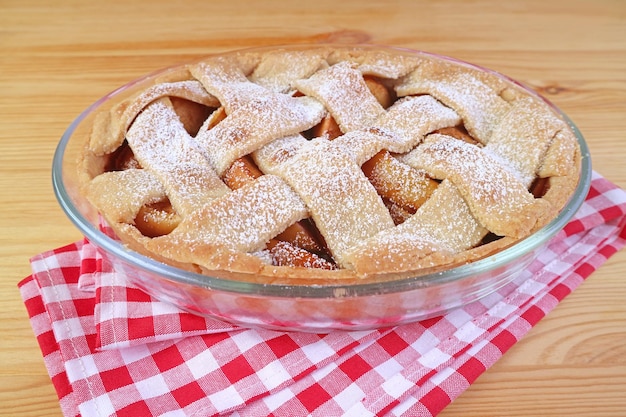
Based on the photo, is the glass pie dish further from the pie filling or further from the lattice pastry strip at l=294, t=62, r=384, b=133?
the lattice pastry strip at l=294, t=62, r=384, b=133

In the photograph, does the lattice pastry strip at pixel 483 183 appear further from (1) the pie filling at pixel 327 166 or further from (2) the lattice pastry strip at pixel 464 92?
(2) the lattice pastry strip at pixel 464 92

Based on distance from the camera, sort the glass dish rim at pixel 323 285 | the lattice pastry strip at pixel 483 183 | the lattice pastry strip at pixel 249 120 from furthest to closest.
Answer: the lattice pastry strip at pixel 249 120
the lattice pastry strip at pixel 483 183
the glass dish rim at pixel 323 285

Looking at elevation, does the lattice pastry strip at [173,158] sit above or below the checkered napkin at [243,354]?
above

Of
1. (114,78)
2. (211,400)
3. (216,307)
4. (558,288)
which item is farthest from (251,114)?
(114,78)

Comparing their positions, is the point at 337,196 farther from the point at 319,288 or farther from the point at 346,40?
the point at 346,40

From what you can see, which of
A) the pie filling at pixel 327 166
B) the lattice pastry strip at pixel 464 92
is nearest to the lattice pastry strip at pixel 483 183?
the pie filling at pixel 327 166

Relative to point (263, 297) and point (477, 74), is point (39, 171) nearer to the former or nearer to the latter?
point (263, 297)

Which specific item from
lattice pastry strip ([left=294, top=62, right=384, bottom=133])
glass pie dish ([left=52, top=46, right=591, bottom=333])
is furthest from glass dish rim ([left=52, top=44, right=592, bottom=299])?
lattice pastry strip ([left=294, top=62, right=384, bottom=133])
